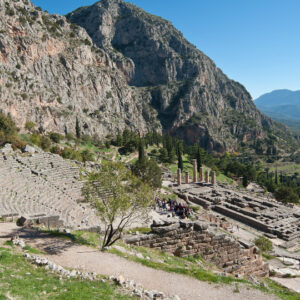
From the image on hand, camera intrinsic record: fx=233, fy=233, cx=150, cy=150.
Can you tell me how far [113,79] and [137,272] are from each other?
117m

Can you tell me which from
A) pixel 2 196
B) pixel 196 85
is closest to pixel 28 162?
pixel 2 196

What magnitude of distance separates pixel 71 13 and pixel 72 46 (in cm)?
11125

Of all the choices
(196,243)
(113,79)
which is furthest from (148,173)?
(113,79)

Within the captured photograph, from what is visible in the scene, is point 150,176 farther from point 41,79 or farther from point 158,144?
point 158,144

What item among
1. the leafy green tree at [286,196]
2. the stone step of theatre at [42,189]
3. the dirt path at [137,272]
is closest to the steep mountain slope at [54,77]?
the stone step of theatre at [42,189]

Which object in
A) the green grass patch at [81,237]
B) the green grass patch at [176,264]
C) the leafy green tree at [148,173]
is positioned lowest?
the green grass patch at [176,264]

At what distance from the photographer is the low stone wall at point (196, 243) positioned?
11.6 metres

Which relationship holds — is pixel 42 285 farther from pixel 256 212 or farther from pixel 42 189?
pixel 256 212

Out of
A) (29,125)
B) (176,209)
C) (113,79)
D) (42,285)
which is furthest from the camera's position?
(113,79)

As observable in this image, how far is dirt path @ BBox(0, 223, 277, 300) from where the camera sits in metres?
7.92

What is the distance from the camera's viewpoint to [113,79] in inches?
4606

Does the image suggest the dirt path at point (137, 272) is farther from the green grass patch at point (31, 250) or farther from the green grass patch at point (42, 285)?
the green grass patch at point (42, 285)

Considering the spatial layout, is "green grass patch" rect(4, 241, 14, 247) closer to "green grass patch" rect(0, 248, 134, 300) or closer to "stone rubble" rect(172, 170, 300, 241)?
"green grass patch" rect(0, 248, 134, 300)

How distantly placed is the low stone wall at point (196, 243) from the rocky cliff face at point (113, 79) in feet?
208
